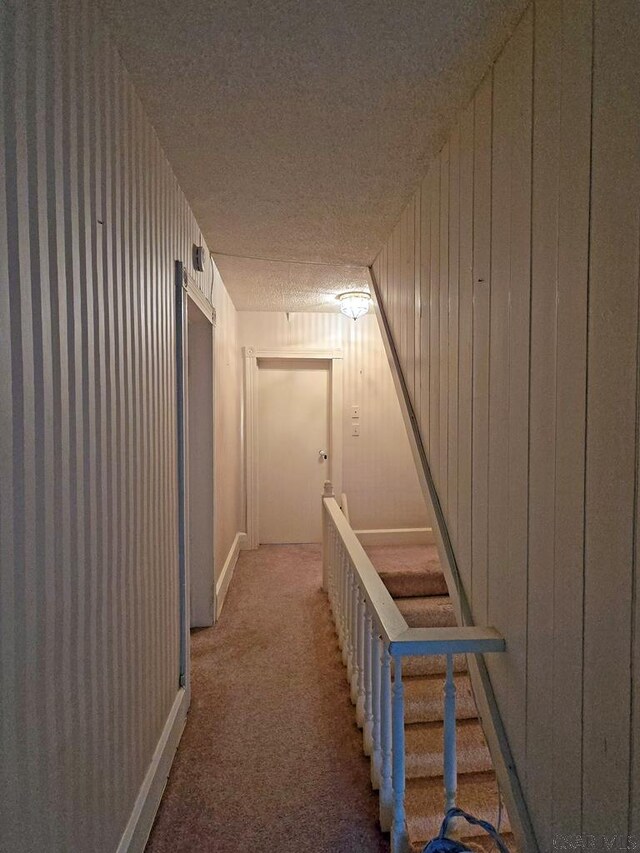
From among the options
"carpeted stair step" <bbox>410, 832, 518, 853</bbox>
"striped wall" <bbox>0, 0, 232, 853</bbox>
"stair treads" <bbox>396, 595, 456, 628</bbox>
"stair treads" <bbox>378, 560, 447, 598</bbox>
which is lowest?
"carpeted stair step" <bbox>410, 832, 518, 853</bbox>

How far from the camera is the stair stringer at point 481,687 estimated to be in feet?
3.50

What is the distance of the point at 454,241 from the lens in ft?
4.86

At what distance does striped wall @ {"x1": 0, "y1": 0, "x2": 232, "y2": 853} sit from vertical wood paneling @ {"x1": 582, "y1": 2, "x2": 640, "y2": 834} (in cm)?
106

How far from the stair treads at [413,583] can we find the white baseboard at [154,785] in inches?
60.2

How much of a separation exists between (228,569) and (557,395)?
9.58ft

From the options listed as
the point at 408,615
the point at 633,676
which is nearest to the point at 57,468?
the point at 633,676

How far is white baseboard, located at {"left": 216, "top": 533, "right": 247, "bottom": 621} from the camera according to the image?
9.39 feet

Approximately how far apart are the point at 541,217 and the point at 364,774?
1.98 meters

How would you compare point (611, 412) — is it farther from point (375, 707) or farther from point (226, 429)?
point (226, 429)

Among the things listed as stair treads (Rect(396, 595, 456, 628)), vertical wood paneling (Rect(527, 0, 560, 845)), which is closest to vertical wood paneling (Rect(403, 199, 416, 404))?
vertical wood paneling (Rect(527, 0, 560, 845))

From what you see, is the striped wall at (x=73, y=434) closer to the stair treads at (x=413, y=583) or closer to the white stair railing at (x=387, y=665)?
the white stair railing at (x=387, y=665)

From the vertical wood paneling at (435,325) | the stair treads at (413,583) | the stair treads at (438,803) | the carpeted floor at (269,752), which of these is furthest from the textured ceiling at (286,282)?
the stair treads at (438,803)

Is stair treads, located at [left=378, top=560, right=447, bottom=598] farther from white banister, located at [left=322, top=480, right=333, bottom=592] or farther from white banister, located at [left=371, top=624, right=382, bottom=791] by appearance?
white banister, located at [left=371, top=624, right=382, bottom=791]

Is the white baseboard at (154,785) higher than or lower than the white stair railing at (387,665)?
lower
